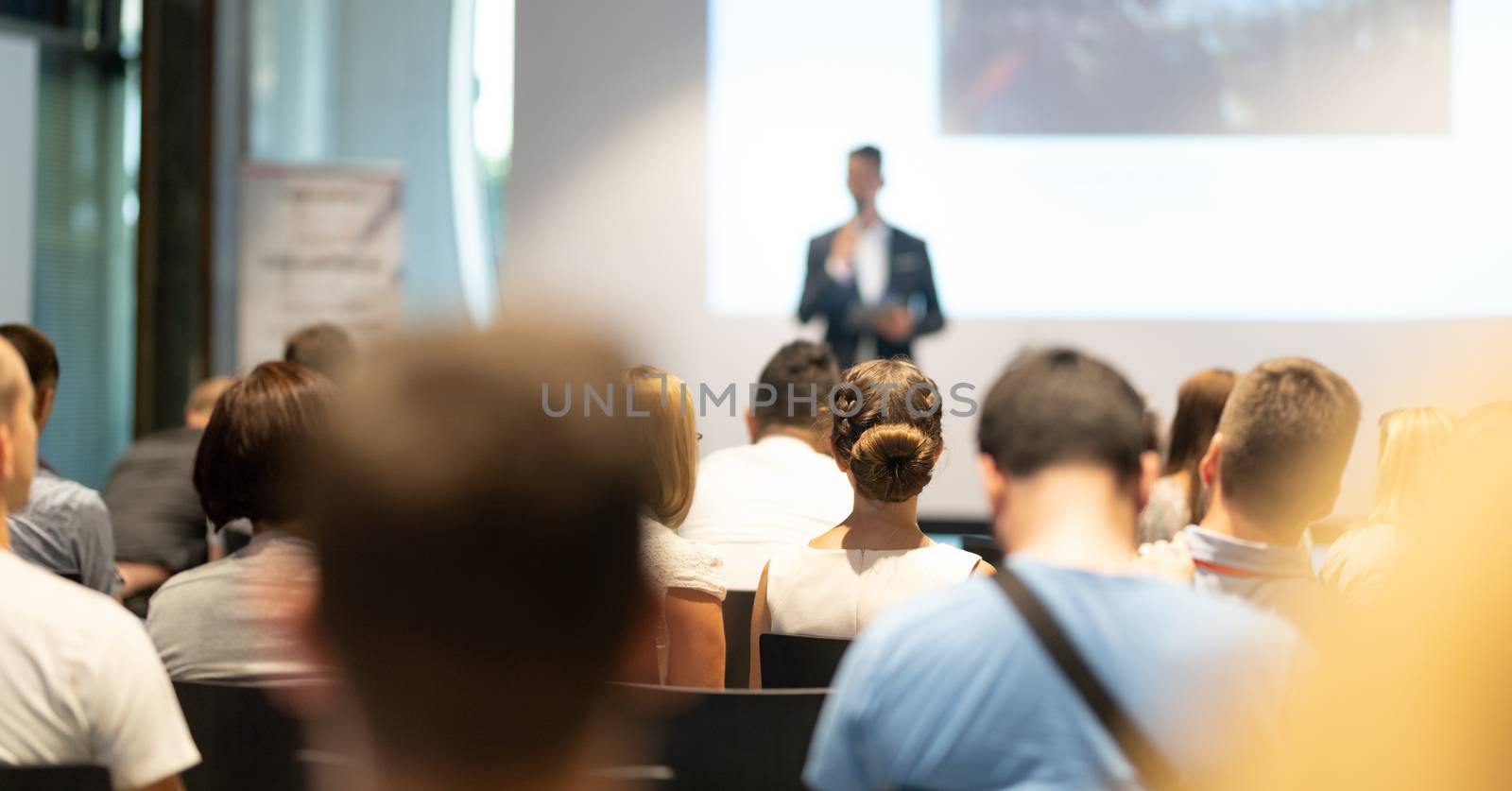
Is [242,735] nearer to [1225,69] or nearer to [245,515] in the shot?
[245,515]

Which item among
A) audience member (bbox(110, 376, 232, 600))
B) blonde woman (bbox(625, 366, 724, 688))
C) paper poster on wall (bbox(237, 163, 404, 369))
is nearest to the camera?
blonde woman (bbox(625, 366, 724, 688))

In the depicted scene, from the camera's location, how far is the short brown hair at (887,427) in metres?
2.31

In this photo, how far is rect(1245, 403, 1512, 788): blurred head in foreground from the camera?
1439 mm

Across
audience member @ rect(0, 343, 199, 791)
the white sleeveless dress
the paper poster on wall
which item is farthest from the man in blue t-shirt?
the paper poster on wall

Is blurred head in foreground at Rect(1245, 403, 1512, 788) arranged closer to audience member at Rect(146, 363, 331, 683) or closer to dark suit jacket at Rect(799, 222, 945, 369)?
audience member at Rect(146, 363, 331, 683)

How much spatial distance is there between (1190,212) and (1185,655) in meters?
5.24

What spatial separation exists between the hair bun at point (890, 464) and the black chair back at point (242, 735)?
1.02 metres

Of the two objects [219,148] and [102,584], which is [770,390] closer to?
[102,584]

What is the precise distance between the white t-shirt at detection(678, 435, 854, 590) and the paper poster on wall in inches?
147

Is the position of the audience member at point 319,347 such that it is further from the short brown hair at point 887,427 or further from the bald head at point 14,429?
the bald head at point 14,429

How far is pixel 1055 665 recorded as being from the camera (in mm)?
1259

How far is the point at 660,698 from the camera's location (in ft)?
3.35

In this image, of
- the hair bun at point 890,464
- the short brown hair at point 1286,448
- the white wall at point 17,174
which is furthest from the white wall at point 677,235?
the short brown hair at point 1286,448

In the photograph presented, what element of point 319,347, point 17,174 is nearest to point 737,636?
point 319,347
